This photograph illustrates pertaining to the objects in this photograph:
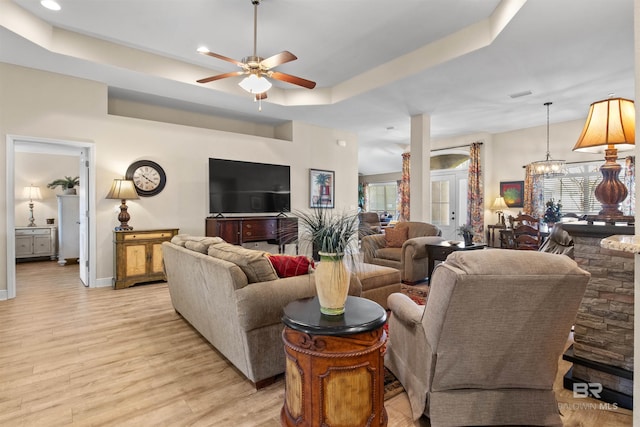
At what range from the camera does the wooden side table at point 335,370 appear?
1424 mm

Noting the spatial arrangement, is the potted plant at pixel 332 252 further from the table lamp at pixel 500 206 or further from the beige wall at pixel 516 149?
the beige wall at pixel 516 149

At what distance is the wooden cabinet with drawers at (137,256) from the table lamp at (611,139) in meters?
4.91

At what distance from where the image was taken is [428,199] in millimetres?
6129

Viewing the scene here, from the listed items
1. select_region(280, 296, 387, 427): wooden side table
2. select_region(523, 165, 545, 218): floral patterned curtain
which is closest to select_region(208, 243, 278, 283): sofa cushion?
select_region(280, 296, 387, 427): wooden side table

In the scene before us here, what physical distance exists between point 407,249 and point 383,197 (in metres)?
7.39

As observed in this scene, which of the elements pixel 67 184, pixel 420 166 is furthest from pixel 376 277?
pixel 67 184

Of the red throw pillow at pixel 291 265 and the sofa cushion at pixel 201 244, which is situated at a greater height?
the sofa cushion at pixel 201 244

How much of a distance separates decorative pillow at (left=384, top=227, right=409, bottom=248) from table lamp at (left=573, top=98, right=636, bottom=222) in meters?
3.22

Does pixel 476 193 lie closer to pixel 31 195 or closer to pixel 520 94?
pixel 520 94

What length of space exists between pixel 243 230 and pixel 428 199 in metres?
3.49

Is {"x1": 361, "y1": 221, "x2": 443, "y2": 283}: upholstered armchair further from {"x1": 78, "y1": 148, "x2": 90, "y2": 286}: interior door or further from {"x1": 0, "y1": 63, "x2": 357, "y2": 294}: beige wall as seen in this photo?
{"x1": 78, "y1": 148, "x2": 90, "y2": 286}: interior door

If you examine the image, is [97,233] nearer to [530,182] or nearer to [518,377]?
[518,377]

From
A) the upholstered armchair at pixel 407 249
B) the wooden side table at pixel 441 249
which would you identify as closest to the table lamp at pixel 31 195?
the upholstered armchair at pixel 407 249

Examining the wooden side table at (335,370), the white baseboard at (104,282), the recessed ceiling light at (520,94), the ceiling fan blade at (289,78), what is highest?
the recessed ceiling light at (520,94)
